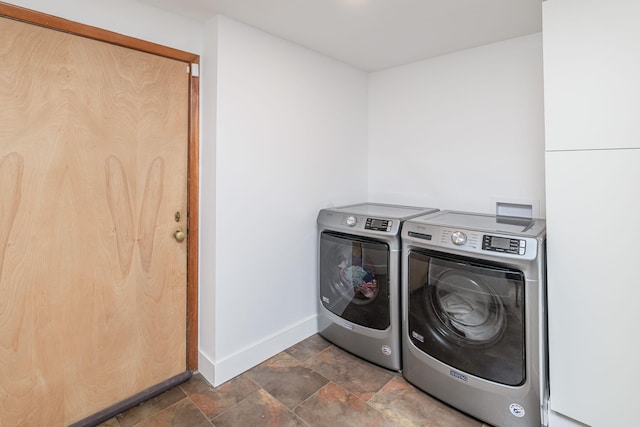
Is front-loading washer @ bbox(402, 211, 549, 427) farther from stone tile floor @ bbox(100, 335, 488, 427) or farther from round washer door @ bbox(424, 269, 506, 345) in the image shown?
stone tile floor @ bbox(100, 335, 488, 427)

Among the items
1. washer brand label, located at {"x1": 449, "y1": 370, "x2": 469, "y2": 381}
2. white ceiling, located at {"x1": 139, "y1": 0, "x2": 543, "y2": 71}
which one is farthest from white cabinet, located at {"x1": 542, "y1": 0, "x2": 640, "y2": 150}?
washer brand label, located at {"x1": 449, "y1": 370, "x2": 469, "y2": 381}

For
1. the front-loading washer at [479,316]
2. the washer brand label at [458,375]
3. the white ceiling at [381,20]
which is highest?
the white ceiling at [381,20]

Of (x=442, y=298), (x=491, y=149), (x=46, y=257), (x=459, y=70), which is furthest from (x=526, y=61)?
(x=46, y=257)

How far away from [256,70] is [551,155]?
1727 millimetres

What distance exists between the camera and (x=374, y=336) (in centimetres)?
206

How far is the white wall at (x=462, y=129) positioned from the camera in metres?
2.10

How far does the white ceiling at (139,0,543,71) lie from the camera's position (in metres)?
1.71

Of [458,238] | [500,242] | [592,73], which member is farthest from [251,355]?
[592,73]

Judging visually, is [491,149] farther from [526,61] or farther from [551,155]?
[551,155]

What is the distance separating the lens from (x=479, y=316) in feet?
5.35

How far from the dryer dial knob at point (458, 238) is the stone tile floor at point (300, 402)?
929 millimetres

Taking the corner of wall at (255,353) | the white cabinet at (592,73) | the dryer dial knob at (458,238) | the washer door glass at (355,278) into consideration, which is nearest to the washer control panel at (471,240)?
the dryer dial knob at (458,238)

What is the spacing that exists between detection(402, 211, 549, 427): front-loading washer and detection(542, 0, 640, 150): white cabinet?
0.51m

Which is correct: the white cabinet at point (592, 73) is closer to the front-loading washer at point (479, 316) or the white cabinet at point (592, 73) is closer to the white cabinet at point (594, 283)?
the white cabinet at point (594, 283)
